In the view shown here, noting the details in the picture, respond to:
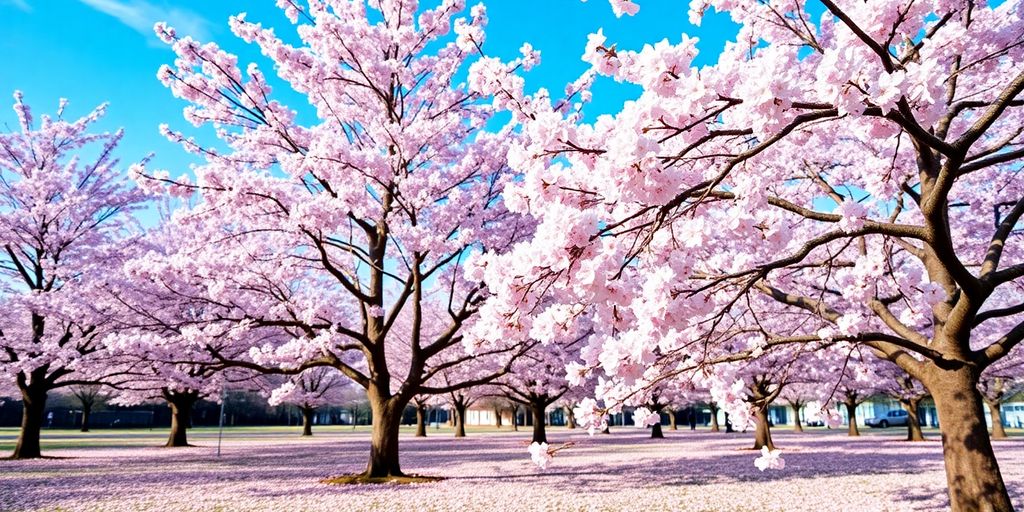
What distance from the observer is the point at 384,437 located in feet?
43.1

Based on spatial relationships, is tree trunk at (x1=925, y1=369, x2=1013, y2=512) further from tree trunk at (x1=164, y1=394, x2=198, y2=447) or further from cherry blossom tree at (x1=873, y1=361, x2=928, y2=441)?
tree trunk at (x1=164, y1=394, x2=198, y2=447)

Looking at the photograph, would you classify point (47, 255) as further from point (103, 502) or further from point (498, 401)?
point (498, 401)

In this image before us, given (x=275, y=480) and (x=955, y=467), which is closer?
(x=955, y=467)

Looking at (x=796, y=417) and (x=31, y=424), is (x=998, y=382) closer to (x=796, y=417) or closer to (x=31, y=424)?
(x=796, y=417)

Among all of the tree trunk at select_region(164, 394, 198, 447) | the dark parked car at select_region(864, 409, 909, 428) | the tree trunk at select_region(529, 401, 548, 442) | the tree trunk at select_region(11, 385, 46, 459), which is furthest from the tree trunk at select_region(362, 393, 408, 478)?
the dark parked car at select_region(864, 409, 909, 428)

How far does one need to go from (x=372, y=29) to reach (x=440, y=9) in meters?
1.77

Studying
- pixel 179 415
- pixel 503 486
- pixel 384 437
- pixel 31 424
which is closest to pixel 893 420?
pixel 503 486

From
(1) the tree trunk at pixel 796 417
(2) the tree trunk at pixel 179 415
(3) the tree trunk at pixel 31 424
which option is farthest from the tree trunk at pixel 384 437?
(1) the tree trunk at pixel 796 417

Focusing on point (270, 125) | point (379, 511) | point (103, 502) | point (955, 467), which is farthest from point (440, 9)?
point (955, 467)

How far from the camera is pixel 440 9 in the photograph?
554 inches

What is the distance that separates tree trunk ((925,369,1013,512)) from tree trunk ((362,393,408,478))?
9917 millimetres

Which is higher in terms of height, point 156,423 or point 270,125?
point 270,125

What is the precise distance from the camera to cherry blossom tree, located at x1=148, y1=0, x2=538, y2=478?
1172 centimetres

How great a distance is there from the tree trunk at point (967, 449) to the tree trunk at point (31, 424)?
76.5ft
